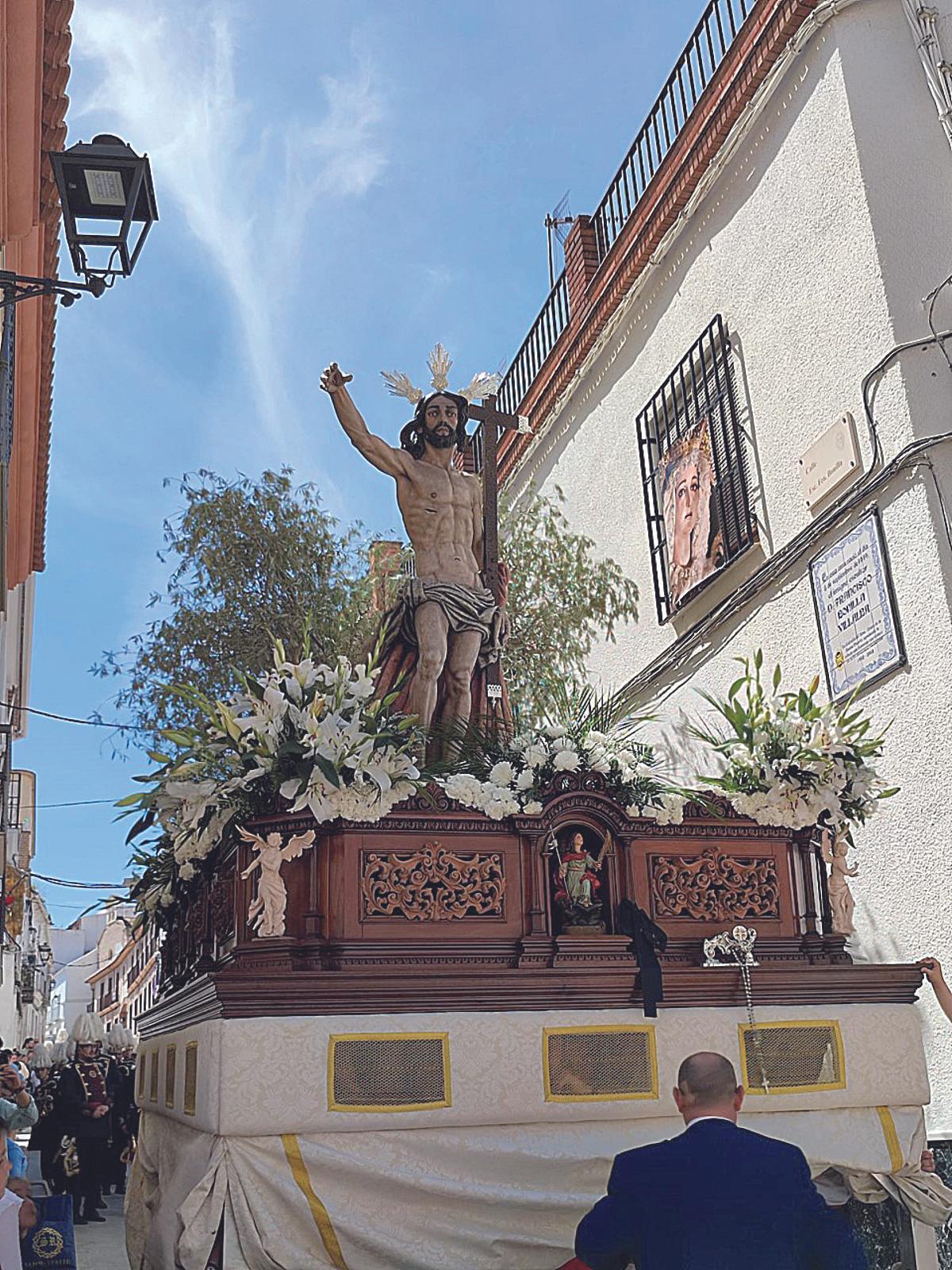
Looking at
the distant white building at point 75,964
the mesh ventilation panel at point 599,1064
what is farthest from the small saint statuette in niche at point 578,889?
the distant white building at point 75,964

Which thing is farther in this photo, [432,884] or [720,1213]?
[432,884]

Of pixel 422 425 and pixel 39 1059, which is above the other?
pixel 422 425

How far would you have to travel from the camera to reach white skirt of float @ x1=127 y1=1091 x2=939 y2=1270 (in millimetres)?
4113

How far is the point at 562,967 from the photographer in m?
4.77

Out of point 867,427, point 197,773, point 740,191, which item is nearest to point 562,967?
point 197,773

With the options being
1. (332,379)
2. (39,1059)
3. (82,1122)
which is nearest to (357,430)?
(332,379)

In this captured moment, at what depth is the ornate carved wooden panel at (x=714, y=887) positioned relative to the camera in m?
5.15

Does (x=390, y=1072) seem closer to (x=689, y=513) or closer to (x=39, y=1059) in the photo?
(x=689, y=513)

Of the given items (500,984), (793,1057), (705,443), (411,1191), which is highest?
(705,443)

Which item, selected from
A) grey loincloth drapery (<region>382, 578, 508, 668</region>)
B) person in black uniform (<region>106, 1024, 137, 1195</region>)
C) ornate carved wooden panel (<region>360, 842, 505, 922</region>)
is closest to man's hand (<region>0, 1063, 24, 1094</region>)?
person in black uniform (<region>106, 1024, 137, 1195</region>)

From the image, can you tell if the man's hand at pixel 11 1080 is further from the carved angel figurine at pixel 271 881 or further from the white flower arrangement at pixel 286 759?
the carved angel figurine at pixel 271 881

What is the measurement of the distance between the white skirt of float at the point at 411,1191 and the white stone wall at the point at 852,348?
109 inches

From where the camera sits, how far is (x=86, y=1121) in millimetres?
10109

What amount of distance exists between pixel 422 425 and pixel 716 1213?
4.71 meters
